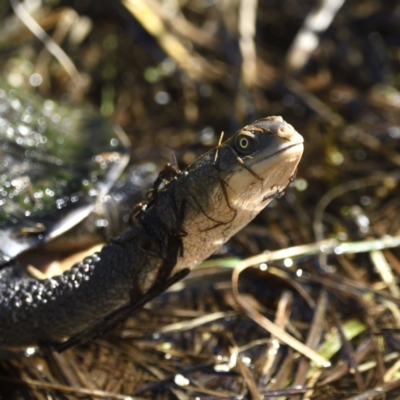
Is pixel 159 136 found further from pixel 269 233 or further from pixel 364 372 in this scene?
pixel 364 372

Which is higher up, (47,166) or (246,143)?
(47,166)

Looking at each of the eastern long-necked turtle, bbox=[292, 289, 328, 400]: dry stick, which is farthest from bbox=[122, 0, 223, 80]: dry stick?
bbox=[292, 289, 328, 400]: dry stick

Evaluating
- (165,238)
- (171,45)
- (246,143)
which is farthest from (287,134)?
(171,45)

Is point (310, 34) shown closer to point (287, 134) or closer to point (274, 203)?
point (274, 203)

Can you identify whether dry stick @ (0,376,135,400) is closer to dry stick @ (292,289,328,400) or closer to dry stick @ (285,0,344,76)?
dry stick @ (292,289,328,400)

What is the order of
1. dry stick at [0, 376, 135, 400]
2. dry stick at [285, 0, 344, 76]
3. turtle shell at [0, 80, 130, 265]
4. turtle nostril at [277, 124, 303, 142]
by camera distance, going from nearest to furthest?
turtle nostril at [277, 124, 303, 142]
dry stick at [0, 376, 135, 400]
turtle shell at [0, 80, 130, 265]
dry stick at [285, 0, 344, 76]
